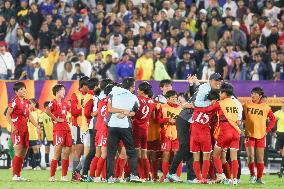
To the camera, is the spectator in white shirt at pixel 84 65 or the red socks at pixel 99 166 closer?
the red socks at pixel 99 166

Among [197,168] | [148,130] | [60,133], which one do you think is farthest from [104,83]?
[197,168]

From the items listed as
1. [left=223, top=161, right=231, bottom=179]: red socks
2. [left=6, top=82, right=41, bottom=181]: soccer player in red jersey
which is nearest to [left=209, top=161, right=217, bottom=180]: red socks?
[left=223, top=161, right=231, bottom=179]: red socks

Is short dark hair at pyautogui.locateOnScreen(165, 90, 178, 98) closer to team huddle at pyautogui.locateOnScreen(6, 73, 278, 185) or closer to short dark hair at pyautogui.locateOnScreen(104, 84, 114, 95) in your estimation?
team huddle at pyautogui.locateOnScreen(6, 73, 278, 185)

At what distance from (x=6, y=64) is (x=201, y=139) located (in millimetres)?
13276

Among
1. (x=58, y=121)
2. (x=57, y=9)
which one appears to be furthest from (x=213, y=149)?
(x=57, y=9)

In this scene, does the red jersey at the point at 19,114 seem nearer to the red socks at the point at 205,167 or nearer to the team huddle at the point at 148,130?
the team huddle at the point at 148,130

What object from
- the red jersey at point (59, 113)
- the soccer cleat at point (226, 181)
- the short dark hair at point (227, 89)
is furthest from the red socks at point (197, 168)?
the red jersey at point (59, 113)

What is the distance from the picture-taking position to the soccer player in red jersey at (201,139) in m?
25.5

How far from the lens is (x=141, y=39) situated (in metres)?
38.2

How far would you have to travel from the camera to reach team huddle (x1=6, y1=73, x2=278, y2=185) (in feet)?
83.0

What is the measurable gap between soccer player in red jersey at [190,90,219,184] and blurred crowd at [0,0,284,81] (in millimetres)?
8981

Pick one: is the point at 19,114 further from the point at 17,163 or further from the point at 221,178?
the point at 221,178

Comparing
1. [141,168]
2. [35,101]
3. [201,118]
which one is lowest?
[141,168]

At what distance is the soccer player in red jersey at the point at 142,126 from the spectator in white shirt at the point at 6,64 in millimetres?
11552
